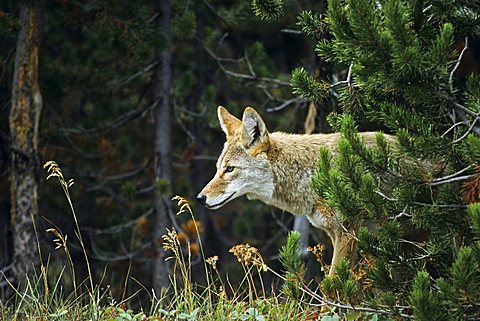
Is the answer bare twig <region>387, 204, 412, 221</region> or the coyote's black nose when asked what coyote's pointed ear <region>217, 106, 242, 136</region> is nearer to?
the coyote's black nose

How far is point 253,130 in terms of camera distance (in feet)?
26.0

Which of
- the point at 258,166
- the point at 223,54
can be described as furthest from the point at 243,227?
the point at 258,166

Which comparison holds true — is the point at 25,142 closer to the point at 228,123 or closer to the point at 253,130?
the point at 228,123

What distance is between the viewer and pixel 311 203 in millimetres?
7711

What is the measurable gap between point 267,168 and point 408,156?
250cm

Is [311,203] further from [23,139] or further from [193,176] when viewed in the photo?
[193,176]

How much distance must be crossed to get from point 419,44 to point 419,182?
0.85 m

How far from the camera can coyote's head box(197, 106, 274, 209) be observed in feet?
25.9

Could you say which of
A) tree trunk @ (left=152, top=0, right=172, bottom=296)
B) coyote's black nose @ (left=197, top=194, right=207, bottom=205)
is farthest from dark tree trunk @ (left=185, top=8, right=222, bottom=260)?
coyote's black nose @ (left=197, top=194, right=207, bottom=205)

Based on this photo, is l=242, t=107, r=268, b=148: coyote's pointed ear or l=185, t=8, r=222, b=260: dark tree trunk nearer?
l=242, t=107, r=268, b=148: coyote's pointed ear

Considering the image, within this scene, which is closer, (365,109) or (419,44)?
(419,44)

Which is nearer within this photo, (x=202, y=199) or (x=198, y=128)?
(x=202, y=199)

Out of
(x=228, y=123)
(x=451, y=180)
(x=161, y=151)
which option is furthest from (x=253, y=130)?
(x=161, y=151)

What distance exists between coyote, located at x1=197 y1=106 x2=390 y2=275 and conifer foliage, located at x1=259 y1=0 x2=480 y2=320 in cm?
174
